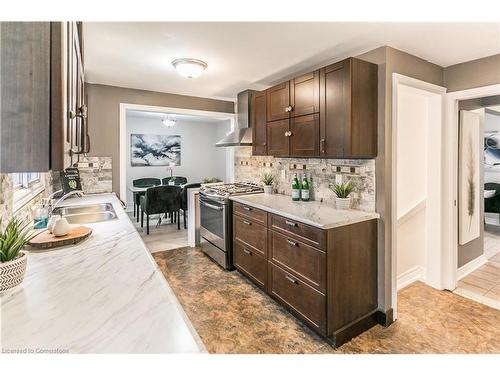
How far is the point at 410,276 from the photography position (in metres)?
2.98

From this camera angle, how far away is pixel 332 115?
225 cm

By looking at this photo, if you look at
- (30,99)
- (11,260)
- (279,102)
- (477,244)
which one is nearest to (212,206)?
(279,102)

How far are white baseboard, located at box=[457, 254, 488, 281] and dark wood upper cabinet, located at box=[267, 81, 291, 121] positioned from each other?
106 inches

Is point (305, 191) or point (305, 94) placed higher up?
point (305, 94)

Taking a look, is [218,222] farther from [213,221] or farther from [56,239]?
[56,239]

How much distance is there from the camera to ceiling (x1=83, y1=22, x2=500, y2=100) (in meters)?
1.92

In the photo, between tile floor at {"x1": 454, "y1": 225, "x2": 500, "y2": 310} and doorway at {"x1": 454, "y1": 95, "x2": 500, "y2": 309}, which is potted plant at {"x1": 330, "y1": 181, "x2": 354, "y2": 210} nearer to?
doorway at {"x1": 454, "y1": 95, "x2": 500, "y2": 309}

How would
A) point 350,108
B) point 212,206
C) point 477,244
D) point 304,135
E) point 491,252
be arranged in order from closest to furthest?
1. point 350,108
2. point 304,135
3. point 477,244
4. point 212,206
5. point 491,252

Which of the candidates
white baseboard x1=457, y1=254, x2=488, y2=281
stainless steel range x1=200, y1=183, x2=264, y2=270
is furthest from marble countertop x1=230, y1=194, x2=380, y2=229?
white baseboard x1=457, y1=254, x2=488, y2=281

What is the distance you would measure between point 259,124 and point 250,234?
1339mm

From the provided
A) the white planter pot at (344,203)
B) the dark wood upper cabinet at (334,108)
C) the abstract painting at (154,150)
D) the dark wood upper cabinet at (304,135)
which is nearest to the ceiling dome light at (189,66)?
the dark wood upper cabinet at (304,135)

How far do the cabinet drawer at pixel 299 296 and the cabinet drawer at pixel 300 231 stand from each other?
0.36 m
